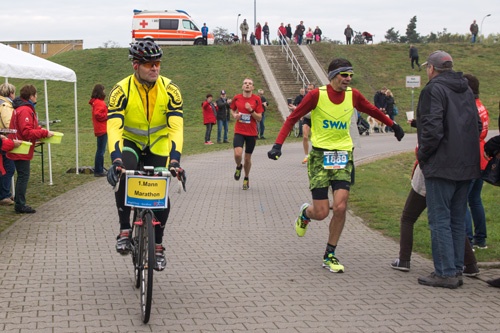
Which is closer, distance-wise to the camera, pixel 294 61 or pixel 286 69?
pixel 286 69

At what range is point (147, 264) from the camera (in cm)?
579

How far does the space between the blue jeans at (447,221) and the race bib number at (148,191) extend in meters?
2.59

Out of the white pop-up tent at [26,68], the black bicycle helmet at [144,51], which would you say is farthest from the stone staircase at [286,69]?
the black bicycle helmet at [144,51]

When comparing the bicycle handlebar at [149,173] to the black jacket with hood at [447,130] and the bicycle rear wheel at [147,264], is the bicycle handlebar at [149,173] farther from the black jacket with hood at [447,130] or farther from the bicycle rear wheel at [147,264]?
the black jacket with hood at [447,130]

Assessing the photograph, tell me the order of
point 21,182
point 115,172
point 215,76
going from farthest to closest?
point 215,76, point 21,182, point 115,172

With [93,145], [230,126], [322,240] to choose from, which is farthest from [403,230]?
[230,126]

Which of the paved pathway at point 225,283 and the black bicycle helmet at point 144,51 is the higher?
the black bicycle helmet at point 144,51

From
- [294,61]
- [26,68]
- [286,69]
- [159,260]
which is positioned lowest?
[159,260]

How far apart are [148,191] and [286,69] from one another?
1686 inches

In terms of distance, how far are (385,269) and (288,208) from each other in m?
4.77

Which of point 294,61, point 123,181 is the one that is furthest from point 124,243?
point 294,61

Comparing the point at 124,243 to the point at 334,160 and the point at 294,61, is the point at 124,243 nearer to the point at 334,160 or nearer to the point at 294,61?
the point at 334,160

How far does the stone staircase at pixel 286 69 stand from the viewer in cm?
4467

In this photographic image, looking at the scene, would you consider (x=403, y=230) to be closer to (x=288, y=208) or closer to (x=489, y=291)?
(x=489, y=291)
